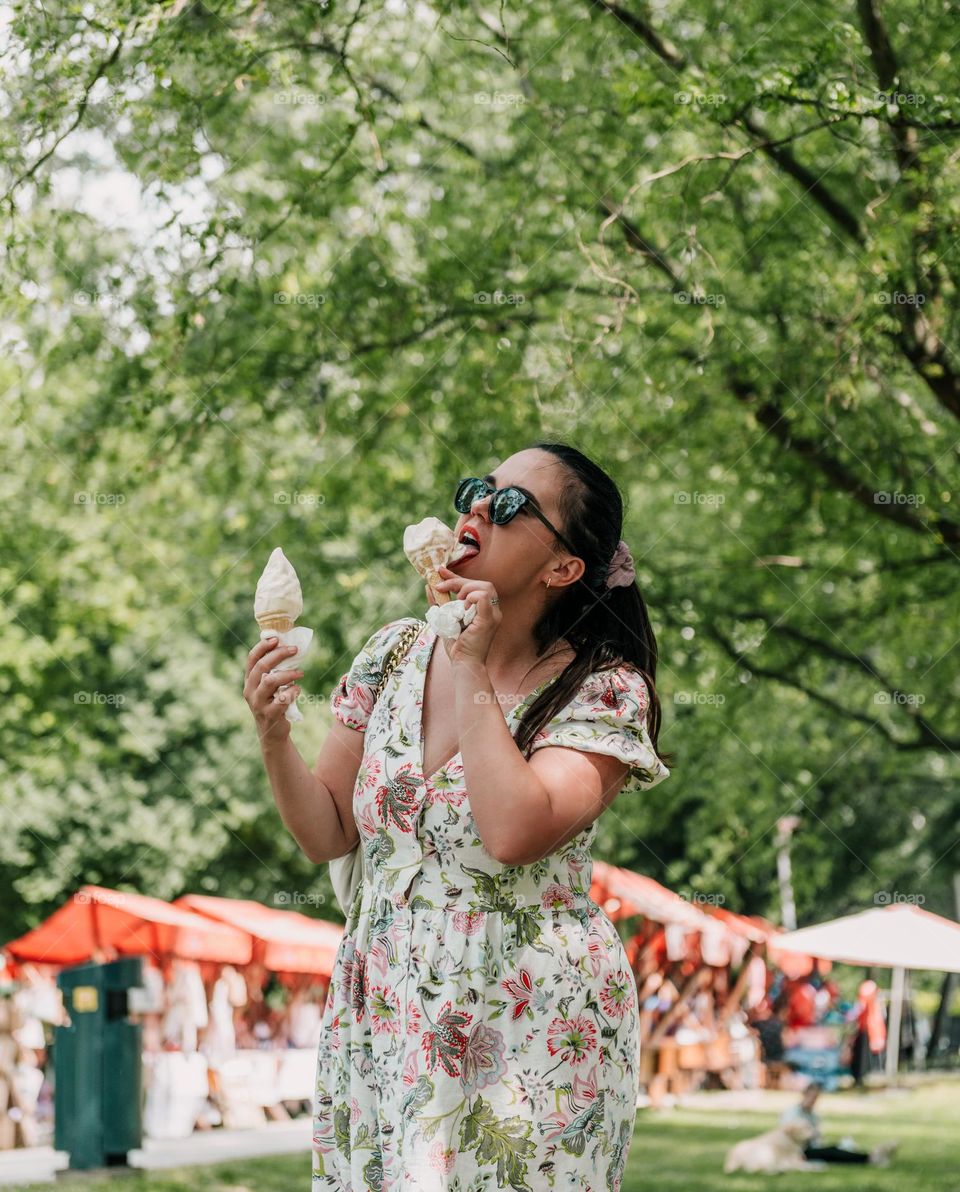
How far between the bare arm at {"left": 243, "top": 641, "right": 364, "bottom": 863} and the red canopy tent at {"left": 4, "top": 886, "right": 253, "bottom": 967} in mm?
10225

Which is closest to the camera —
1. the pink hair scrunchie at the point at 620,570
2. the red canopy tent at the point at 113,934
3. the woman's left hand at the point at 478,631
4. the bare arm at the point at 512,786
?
the bare arm at the point at 512,786

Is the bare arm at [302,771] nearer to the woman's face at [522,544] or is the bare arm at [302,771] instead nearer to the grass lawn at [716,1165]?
the woman's face at [522,544]

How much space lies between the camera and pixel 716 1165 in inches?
461

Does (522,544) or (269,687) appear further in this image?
(522,544)

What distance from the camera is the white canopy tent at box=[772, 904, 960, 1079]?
1764cm

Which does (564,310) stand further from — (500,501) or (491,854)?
(491,854)

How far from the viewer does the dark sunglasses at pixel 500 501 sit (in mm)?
2482

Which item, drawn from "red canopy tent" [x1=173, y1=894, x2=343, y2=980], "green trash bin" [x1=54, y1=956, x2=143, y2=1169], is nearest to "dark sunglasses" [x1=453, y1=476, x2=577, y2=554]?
"green trash bin" [x1=54, y1=956, x2=143, y2=1169]

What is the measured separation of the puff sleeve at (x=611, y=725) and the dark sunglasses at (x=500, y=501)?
0.83ft

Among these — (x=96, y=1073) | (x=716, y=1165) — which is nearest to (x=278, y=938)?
(x=716, y=1165)

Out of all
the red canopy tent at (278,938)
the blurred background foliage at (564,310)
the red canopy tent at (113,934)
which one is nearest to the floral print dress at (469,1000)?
the blurred background foliage at (564,310)

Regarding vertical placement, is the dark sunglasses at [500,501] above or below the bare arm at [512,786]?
above

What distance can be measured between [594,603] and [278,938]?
13.0 m

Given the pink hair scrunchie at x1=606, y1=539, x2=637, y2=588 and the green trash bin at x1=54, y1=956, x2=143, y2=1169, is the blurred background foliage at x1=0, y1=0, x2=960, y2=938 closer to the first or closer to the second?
the green trash bin at x1=54, y1=956, x2=143, y2=1169
